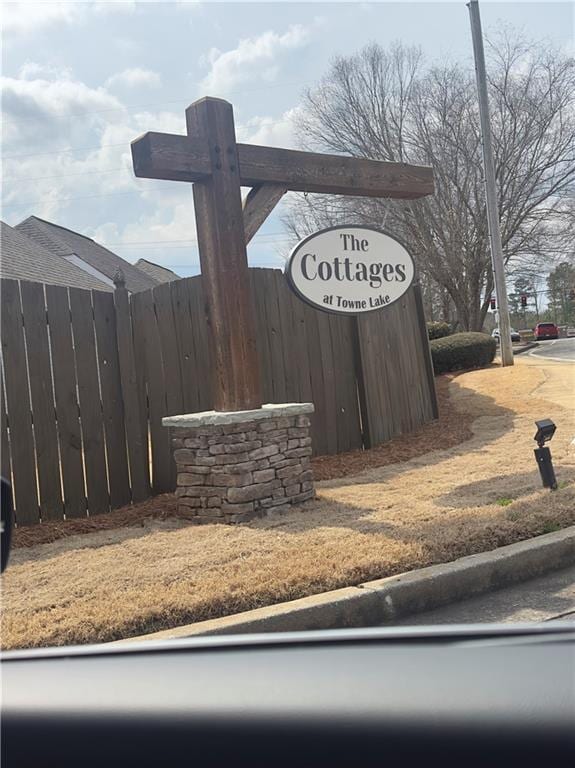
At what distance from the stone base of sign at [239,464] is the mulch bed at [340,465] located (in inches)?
15.1

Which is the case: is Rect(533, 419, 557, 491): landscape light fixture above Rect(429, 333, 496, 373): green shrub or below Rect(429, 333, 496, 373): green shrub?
below

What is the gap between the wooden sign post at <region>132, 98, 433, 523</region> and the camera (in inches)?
231

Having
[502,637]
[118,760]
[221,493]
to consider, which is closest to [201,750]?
[118,760]

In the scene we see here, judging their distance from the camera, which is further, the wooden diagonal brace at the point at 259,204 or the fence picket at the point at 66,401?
the wooden diagonal brace at the point at 259,204

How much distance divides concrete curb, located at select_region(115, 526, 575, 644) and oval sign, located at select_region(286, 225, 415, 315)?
3.51 meters

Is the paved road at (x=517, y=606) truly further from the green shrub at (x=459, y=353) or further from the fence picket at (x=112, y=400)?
the green shrub at (x=459, y=353)

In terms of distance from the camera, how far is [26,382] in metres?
6.15

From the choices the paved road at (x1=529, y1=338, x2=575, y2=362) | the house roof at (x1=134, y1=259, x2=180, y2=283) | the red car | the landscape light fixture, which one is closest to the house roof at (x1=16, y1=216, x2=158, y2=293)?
the house roof at (x1=134, y1=259, x2=180, y2=283)

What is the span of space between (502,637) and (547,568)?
383cm

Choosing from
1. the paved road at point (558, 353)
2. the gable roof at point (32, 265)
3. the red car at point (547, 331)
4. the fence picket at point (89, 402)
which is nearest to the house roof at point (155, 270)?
the gable roof at point (32, 265)

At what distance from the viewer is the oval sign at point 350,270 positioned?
23.4 feet

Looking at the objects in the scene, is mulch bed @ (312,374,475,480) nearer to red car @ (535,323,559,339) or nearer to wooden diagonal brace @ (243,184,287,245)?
wooden diagonal brace @ (243,184,287,245)

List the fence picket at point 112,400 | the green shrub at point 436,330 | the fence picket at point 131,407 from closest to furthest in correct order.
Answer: the fence picket at point 112,400 < the fence picket at point 131,407 < the green shrub at point 436,330

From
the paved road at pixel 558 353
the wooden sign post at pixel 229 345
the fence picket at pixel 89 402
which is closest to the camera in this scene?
the wooden sign post at pixel 229 345
